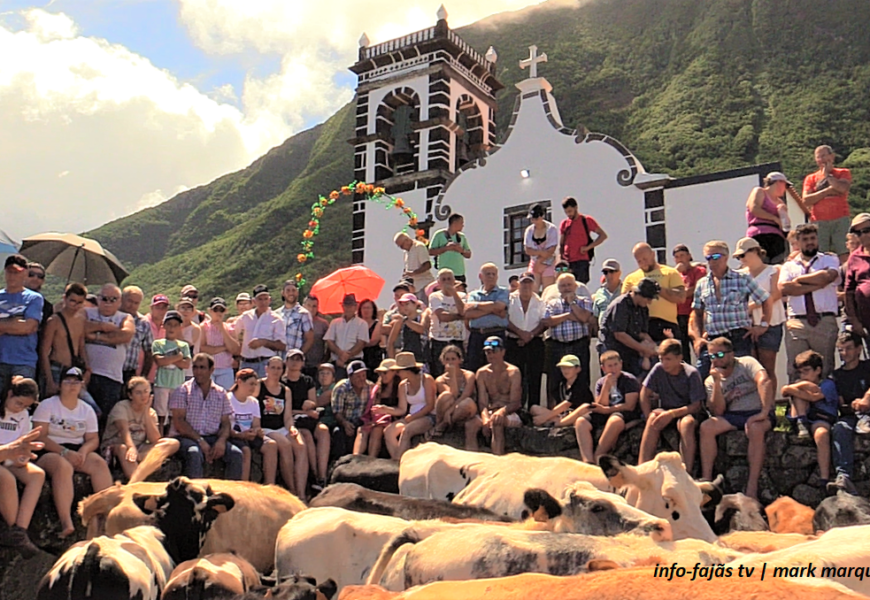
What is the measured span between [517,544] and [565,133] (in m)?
17.0

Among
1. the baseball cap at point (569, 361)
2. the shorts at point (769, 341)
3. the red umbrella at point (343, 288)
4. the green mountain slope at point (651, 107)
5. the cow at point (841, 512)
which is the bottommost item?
the cow at point (841, 512)

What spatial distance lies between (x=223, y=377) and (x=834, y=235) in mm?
7669

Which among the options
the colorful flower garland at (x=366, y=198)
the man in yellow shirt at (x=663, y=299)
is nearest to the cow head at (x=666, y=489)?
the man in yellow shirt at (x=663, y=299)

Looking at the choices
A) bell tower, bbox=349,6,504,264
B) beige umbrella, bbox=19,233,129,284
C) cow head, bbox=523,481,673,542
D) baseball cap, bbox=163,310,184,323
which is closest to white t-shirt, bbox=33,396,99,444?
baseball cap, bbox=163,310,184,323

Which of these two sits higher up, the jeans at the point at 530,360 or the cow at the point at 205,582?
the jeans at the point at 530,360

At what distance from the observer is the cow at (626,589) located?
115 inches

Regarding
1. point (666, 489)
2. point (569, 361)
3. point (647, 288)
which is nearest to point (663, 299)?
point (647, 288)

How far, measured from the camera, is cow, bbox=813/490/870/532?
19.4ft

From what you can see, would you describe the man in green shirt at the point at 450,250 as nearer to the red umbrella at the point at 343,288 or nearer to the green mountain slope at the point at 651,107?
the red umbrella at the point at 343,288

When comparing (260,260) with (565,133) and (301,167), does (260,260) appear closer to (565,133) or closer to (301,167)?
(301,167)

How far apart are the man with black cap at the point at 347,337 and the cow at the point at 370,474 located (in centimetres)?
298

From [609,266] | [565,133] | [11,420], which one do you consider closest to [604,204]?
[565,133]

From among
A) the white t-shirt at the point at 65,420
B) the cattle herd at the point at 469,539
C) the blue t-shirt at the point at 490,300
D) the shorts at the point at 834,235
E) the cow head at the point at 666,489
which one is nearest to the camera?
the cattle herd at the point at 469,539

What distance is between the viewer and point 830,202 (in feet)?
35.2
